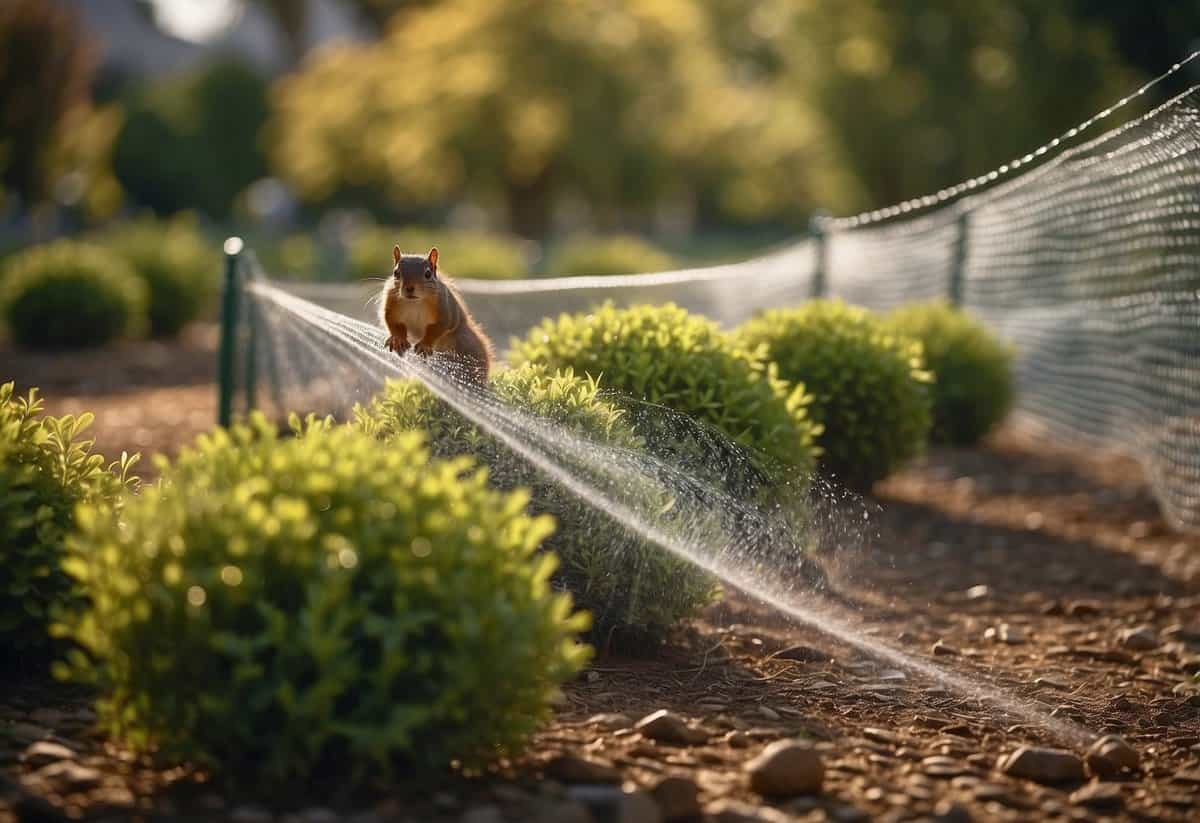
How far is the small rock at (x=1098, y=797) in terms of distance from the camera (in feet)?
10.3

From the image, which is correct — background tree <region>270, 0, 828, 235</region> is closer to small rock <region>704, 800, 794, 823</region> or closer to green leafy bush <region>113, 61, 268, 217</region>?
green leafy bush <region>113, 61, 268, 217</region>

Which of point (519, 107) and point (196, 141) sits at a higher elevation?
point (196, 141)

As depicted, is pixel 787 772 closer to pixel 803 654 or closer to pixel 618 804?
pixel 618 804

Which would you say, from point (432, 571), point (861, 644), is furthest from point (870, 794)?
point (861, 644)

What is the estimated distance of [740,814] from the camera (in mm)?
2902

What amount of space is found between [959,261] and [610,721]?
Result: 7224mm

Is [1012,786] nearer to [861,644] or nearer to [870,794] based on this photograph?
[870,794]

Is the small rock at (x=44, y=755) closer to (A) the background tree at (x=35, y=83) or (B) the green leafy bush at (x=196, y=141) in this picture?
(A) the background tree at (x=35, y=83)

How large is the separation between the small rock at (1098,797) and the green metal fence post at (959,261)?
6.90m

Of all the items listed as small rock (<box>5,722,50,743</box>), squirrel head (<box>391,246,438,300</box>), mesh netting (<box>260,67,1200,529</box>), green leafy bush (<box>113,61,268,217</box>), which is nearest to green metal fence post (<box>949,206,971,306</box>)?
mesh netting (<box>260,67,1200,529</box>)

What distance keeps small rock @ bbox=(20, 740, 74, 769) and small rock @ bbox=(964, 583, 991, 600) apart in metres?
3.75

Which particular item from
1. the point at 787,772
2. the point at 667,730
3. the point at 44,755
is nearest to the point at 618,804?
the point at 787,772

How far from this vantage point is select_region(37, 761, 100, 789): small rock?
2912 mm

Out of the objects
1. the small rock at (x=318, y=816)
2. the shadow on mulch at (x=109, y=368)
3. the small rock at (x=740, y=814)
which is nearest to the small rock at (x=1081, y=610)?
the small rock at (x=740, y=814)
